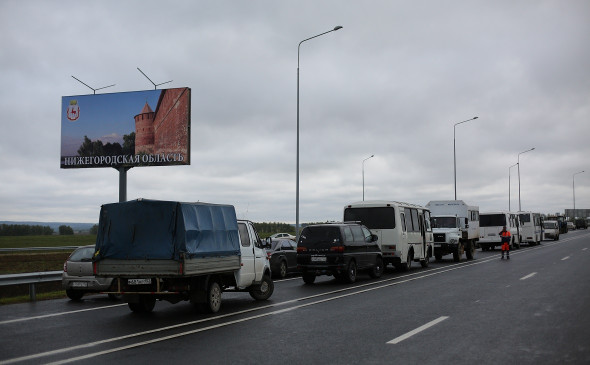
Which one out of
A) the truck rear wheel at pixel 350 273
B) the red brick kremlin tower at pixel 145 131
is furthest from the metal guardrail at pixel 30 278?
the red brick kremlin tower at pixel 145 131

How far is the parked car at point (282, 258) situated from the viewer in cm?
2158

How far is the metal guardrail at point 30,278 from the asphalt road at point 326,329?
0.69 m

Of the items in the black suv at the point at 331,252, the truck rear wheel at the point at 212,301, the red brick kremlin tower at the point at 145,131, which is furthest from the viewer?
the red brick kremlin tower at the point at 145,131

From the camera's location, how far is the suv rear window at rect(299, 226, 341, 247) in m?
19.0

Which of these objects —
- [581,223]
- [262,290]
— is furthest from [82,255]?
[581,223]

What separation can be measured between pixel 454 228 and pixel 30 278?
72.8 ft

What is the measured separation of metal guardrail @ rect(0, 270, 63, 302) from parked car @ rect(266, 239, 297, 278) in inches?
305

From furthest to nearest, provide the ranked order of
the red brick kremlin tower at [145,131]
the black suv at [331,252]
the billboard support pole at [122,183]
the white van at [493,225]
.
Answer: the white van at [493,225] < the billboard support pole at [122,183] < the red brick kremlin tower at [145,131] < the black suv at [331,252]

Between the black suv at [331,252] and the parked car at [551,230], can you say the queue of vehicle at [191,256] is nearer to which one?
the black suv at [331,252]

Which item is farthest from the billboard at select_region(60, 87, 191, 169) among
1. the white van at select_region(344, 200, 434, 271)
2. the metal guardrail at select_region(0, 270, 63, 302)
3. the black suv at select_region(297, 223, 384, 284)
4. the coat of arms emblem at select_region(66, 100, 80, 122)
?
the metal guardrail at select_region(0, 270, 63, 302)

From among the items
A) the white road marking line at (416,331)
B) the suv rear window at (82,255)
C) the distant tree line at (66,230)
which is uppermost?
the distant tree line at (66,230)

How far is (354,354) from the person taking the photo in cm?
752

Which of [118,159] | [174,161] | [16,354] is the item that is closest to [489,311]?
[16,354]

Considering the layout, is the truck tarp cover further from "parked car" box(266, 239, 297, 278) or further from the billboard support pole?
the billboard support pole
